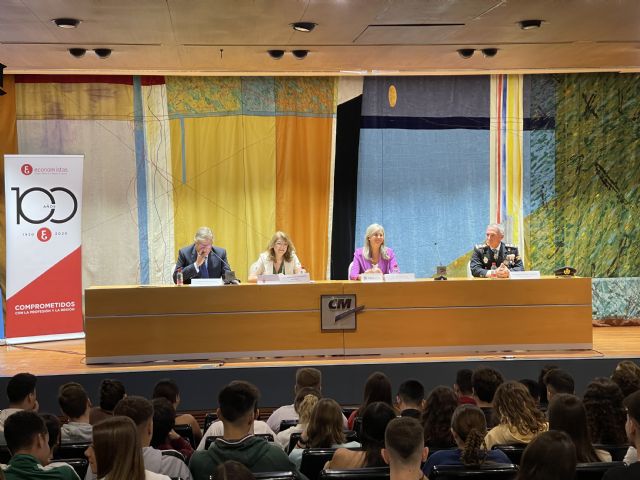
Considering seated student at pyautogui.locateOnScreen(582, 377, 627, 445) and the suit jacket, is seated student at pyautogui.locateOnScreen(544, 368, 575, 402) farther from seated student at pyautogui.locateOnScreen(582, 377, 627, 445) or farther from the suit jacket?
the suit jacket

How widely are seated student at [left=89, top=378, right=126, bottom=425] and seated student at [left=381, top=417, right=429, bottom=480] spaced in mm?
Answer: 2241

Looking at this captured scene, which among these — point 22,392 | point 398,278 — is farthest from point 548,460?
point 398,278

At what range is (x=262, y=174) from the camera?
35.1 ft

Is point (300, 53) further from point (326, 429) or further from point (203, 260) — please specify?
point (326, 429)

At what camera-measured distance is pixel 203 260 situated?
8.50 m

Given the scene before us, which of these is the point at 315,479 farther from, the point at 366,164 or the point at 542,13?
the point at 366,164

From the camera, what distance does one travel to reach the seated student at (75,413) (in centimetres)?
471

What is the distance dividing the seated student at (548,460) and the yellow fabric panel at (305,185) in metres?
8.15

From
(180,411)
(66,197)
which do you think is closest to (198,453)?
(180,411)

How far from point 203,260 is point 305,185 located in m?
2.63

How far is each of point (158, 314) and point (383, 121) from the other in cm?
442

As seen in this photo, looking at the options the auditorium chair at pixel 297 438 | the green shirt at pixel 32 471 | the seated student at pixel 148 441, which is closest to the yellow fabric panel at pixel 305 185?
the auditorium chair at pixel 297 438

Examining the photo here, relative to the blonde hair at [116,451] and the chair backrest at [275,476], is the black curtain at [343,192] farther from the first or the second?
the blonde hair at [116,451]

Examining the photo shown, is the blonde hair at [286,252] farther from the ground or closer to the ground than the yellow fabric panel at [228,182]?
closer to the ground
